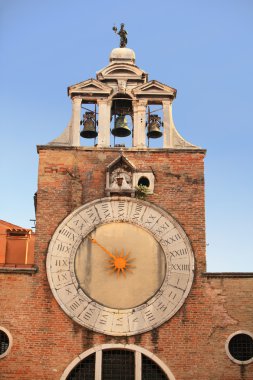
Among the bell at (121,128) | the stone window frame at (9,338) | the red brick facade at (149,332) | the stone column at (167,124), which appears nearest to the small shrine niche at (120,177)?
the red brick facade at (149,332)

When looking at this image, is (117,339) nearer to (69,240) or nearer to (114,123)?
(69,240)

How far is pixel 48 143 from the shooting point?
20781 millimetres

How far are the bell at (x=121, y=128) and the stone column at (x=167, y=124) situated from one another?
122cm

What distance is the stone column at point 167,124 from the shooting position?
824 inches

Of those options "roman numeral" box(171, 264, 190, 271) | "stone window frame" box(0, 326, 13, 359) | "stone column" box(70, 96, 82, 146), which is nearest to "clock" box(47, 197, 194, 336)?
"roman numeral" box(171, 264, 190, 271)

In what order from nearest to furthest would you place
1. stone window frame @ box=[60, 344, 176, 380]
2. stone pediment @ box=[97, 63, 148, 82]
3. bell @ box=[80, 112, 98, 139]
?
stone window frame @ box=[60, 344, 176, 380] < bell @ box=[80, 112, 98, 139] < stone pediment @ box=[97, 63, 148, 82]

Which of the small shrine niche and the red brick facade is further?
the small shrine niche

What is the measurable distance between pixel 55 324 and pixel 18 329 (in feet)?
2.68

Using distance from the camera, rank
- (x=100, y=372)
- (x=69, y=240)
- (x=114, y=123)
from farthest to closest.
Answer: (x=114, y=123), (x=69, y=240), (x=100, y=372)

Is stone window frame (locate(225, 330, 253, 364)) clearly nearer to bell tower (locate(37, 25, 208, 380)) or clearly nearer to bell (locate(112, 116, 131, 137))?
bell tower (locate(37, 25, 208, 380))

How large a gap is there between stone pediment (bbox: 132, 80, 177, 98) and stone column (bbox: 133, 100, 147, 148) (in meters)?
0.23

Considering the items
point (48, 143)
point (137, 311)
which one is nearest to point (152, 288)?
point (137, 311)

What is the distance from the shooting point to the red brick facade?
1850cm

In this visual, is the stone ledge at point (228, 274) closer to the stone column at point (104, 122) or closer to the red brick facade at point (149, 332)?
the red brick facade at point (149, 332)
